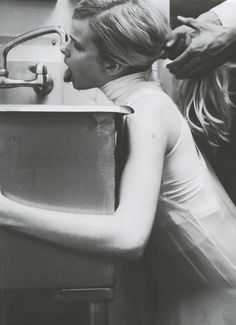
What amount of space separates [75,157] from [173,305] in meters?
0.42

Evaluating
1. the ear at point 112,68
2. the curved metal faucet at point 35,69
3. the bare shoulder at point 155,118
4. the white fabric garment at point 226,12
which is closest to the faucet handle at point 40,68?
the curved metal faucet at point 35,69

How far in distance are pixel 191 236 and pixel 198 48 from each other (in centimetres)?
42

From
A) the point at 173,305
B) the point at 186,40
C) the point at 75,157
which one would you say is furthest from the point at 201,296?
the point at 186,40

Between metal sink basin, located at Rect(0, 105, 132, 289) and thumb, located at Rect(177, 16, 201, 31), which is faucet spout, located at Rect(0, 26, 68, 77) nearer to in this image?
thumb, located at Rect(177, 16, 201, 31)

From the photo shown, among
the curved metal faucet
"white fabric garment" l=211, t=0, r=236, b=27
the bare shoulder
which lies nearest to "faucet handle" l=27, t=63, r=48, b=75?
the curved metal faucet

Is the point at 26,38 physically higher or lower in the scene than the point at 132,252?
higher

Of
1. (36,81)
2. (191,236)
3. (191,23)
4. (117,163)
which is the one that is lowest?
(191,236)

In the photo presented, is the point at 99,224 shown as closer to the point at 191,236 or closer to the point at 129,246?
the point at 129,246

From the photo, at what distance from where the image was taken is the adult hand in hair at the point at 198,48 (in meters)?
1.17

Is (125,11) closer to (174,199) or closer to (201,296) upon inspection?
(174,199)

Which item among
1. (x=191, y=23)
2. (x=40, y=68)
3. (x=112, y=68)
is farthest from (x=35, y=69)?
(x=191, y=23)

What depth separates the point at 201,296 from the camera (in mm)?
1061

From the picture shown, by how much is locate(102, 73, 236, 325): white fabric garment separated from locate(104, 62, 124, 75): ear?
19 mm

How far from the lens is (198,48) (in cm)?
117
